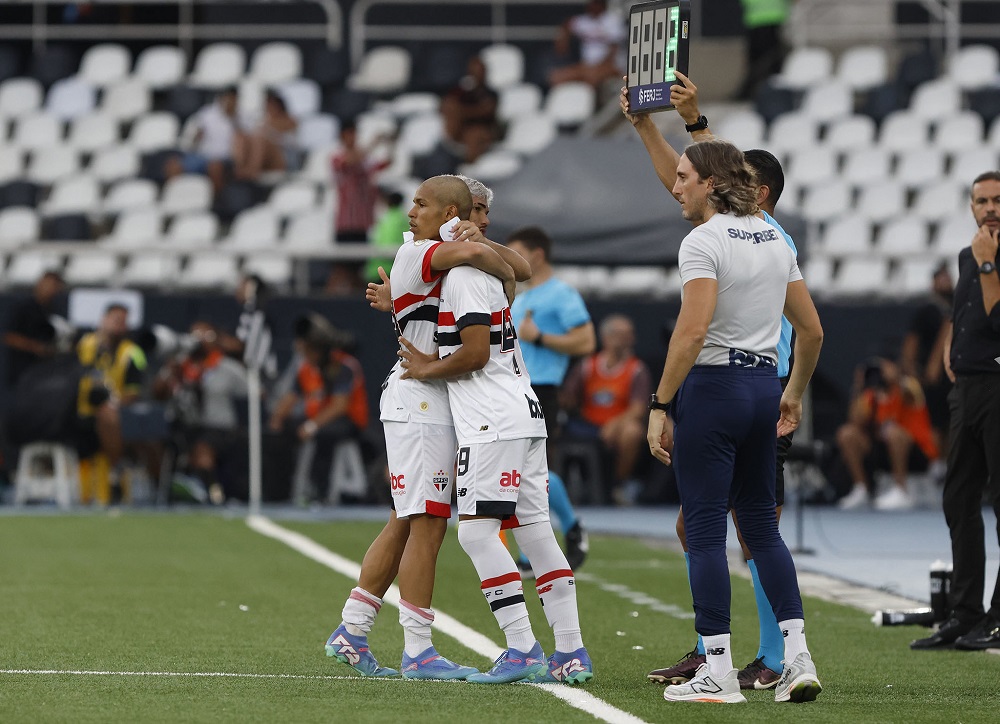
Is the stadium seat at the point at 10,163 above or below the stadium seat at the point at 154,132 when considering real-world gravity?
below

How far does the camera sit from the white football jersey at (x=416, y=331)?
6.91m

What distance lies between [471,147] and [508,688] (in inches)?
637

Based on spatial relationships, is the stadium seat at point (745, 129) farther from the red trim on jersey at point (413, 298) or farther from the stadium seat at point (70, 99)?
the red trim on jersey at point (413, 298)

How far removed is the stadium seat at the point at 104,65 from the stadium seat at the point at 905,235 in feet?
36.3

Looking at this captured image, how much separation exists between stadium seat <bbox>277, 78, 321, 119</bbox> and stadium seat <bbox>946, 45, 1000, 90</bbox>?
27.3ft

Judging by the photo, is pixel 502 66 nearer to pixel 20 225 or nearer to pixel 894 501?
pixel 20 225

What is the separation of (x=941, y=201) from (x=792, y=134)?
7.49ft

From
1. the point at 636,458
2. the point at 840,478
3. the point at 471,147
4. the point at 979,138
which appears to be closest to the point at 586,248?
the point at 636,458

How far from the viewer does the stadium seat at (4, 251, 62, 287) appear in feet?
68.8

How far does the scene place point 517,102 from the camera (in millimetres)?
23750

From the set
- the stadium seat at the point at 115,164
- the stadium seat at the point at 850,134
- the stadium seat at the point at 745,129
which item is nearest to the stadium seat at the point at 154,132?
the stadium seat at the point at 115,164

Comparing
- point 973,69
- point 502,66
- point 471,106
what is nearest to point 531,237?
point 471,106

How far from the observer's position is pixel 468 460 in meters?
6.73

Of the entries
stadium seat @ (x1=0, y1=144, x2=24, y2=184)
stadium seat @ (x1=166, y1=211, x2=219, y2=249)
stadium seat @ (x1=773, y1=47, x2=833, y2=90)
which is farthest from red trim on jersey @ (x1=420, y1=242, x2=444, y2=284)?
stadium seat @ (x1=0, y1=144, x2=24, y2=184)
